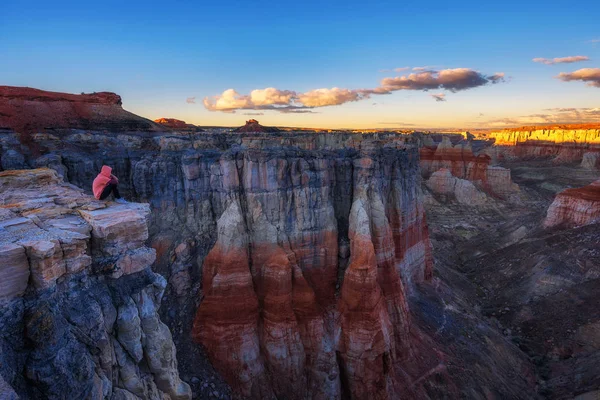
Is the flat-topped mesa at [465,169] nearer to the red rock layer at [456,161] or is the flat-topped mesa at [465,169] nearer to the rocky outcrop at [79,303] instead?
the red rock layer at [456,161]

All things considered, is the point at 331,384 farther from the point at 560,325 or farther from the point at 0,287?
the point at 560,325

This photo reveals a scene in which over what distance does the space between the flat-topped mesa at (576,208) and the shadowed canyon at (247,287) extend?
802 centimetres

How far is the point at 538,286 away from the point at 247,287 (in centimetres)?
2860

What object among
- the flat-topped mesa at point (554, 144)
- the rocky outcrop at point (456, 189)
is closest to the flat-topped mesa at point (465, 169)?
the rocky outcrop at point (456, 189)

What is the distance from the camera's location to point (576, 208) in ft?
135

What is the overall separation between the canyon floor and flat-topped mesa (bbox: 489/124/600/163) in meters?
65.5

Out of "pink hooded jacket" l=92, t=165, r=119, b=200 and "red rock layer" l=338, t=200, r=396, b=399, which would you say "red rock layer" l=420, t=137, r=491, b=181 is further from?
"pink hooded jacket" l=92, t=165, r=119, b=200

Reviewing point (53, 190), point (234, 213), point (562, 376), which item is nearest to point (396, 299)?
point (234, 213)

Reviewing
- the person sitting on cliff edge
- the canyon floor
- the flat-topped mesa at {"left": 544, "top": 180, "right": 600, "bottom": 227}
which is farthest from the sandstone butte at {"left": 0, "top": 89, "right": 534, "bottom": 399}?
the flat-topped mesa at {"left": 544, "top": 180, "right": 600, "bottom": 227}

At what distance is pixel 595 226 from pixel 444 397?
30867 mm

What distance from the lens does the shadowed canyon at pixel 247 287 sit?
23.1 feet

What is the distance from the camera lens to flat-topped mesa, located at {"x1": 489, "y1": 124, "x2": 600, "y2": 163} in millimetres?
109562

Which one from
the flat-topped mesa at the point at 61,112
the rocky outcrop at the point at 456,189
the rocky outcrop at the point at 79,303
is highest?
Result: the flat-topped mesa at the point at 61,112

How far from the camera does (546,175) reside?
306 feet
